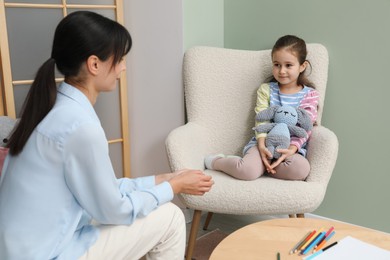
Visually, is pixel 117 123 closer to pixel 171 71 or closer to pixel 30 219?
pixel 171 71

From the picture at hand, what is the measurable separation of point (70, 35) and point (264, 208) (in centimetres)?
96

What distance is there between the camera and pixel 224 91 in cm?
206

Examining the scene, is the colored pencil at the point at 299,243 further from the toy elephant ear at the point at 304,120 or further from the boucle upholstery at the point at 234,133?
the toy elephant ear at the point at 304,120

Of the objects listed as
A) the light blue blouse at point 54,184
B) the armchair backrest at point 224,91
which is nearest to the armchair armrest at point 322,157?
the armchair backrest at point 224,91

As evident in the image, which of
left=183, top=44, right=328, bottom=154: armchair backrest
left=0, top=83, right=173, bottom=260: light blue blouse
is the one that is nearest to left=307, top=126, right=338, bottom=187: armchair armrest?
left=183, top=44, right=328, bottom=154: armchair backrest

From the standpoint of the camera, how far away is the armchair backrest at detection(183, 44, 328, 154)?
2.04 metres

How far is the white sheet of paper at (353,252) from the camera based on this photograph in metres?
1.06

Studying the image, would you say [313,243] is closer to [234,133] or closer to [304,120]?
[304,120]

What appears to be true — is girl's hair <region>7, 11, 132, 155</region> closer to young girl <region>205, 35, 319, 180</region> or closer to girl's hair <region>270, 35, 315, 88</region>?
young girl <region>205, 35, 319, 180</region>

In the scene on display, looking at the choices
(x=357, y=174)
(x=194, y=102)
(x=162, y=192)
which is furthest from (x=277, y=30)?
(x=162, y=192)

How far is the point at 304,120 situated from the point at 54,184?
115cm

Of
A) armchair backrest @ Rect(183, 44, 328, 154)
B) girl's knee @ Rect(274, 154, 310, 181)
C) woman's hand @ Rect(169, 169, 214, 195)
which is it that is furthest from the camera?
armchair backrest @ Rect(183, 44, 328, 154)

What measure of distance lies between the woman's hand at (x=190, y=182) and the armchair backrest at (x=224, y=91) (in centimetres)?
71

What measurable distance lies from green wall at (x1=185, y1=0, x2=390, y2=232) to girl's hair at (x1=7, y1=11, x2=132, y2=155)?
1.21 meters
